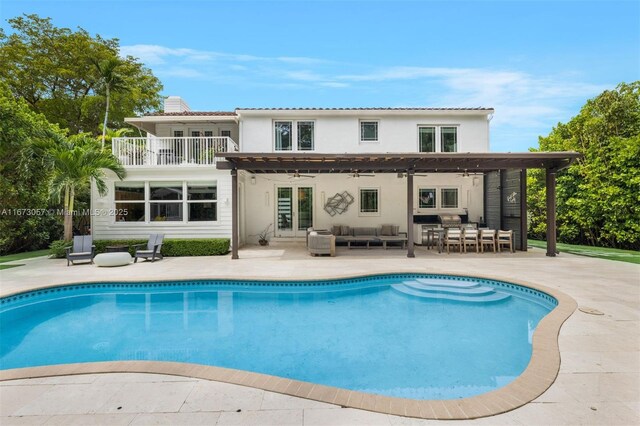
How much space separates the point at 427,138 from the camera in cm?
1575

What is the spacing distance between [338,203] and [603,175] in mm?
11775

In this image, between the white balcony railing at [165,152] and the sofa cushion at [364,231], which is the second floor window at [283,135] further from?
the sofa cushion at [364,231]

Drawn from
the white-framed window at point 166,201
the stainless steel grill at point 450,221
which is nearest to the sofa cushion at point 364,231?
the stainless steel grill at point 450,221

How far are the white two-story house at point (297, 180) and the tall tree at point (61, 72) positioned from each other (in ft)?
27.0

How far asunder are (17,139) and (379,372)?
1609 centimetres

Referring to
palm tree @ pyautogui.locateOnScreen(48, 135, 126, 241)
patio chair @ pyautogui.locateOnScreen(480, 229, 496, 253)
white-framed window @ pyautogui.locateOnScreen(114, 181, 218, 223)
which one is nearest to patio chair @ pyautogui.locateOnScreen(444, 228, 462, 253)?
patio chair @ pyautogui.locateOnScreen(480, 229, 496, 253)

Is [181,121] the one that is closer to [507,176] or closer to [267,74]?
[267,74]

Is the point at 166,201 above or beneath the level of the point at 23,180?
beneath

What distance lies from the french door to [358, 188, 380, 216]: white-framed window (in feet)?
8.15

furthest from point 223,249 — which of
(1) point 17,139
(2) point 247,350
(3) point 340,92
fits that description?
(3) point 340,92

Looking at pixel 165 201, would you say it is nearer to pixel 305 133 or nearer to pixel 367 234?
pixel 305 133

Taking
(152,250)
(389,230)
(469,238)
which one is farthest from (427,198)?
(152,250)

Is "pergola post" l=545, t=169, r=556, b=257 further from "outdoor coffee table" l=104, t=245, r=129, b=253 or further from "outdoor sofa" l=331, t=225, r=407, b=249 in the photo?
"outdoor coffee table" l=104, t=245, r=129, b=253

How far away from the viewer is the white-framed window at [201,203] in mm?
13820
